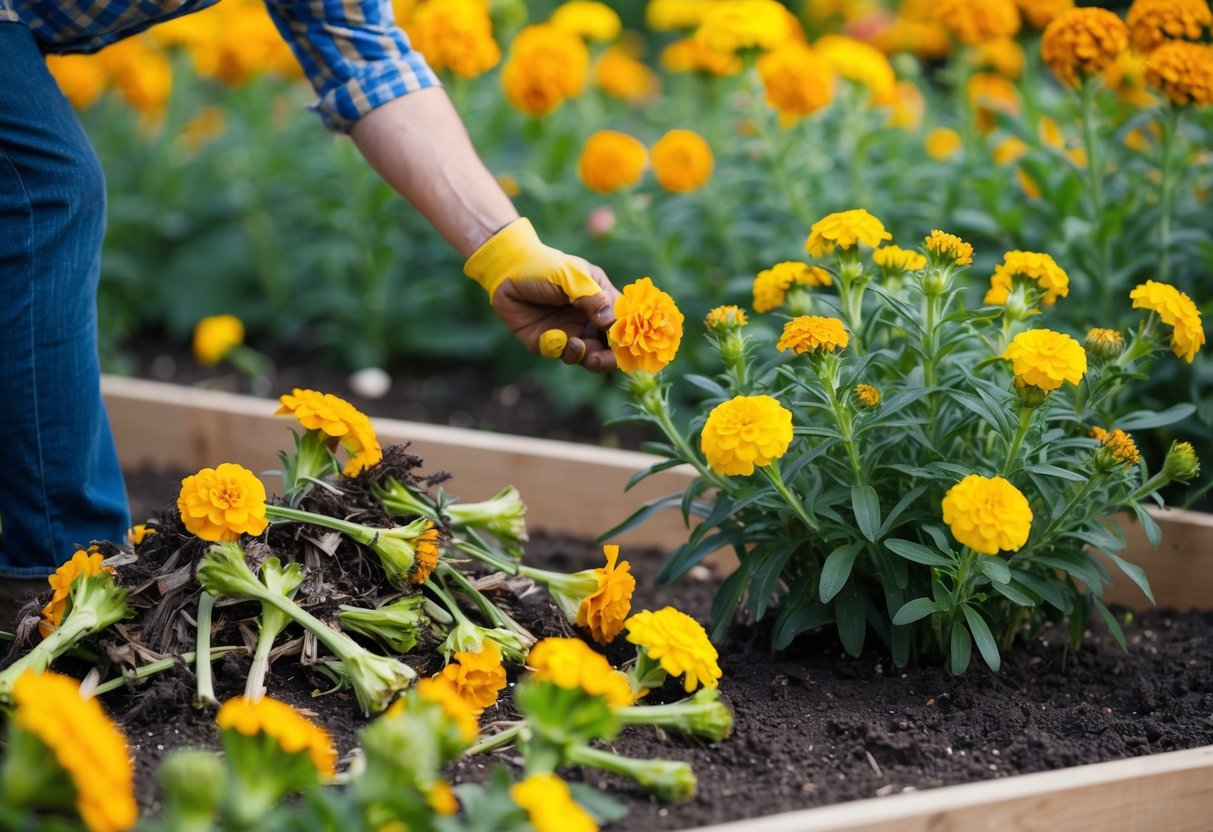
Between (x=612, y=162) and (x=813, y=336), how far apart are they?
1426mm

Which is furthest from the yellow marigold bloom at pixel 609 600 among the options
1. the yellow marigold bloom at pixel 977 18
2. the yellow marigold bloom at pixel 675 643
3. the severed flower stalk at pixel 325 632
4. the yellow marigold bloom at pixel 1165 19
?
the yellow marigold bloom at pixel 977 18

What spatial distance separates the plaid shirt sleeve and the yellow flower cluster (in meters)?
0.55

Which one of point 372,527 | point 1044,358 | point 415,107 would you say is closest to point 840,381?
point 1044,358

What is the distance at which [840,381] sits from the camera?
6.07ft

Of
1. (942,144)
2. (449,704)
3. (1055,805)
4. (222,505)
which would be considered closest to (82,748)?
(449,704)

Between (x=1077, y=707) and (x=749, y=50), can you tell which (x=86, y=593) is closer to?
(x=1077, y=707)

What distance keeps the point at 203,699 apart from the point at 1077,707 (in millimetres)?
1300

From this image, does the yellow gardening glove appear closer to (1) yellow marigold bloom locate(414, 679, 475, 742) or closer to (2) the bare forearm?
(2) the bare forearm

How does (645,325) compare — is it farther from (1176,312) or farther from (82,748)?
(82,748)

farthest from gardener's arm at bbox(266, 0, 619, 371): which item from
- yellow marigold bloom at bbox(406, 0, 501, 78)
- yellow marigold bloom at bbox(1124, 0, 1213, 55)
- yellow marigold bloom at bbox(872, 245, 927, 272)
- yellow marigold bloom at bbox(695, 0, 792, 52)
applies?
yellow marigold bloom at bbox(1124, 0, 1213, 55)

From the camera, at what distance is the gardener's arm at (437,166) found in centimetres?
197

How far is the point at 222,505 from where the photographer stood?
1649 mm

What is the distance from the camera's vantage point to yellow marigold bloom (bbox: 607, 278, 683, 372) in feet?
5.83

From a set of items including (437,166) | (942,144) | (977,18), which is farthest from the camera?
(942,144)
